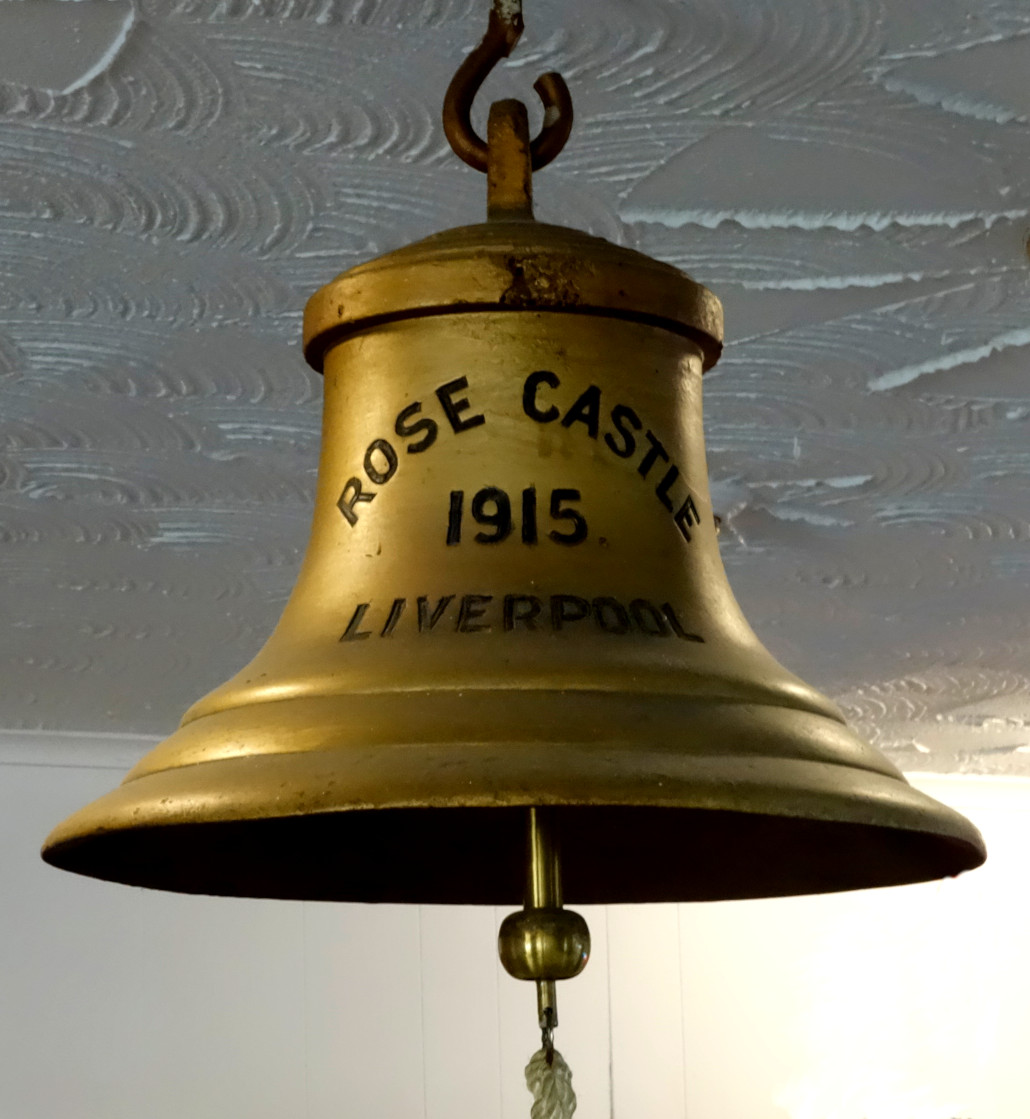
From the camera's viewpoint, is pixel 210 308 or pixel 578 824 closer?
pixel 578 824

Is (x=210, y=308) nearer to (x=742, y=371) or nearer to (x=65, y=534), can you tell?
(x=742, y=371)

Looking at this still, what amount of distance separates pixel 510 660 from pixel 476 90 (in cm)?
25

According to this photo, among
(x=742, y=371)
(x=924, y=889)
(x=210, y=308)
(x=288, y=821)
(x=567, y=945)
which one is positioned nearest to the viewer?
(x=567, y=945)

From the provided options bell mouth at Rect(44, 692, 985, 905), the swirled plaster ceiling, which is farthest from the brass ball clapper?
the swirled plaster ceiling

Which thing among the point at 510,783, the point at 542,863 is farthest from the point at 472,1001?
the point at 510,783

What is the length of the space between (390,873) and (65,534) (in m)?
1.05

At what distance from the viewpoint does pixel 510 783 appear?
1.45 ft

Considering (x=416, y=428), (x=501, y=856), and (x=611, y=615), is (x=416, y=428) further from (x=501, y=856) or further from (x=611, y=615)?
(x=501, y=856)

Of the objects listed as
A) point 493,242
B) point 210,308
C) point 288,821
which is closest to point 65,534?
A: point 210,308

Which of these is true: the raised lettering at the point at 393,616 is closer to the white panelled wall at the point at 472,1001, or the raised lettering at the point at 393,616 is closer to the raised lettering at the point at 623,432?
the raised lettering at the point at 623,432

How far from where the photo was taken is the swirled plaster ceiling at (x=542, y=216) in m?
0.90

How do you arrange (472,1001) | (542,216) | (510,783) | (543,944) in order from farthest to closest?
1. (472,1001)
2. (542,216)
3. (543,944)
4. (510,783)

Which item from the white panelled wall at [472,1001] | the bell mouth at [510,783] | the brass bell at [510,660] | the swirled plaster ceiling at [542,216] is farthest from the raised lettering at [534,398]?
the white panelled wall at [472,1001]

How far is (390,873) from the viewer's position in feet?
2.39
